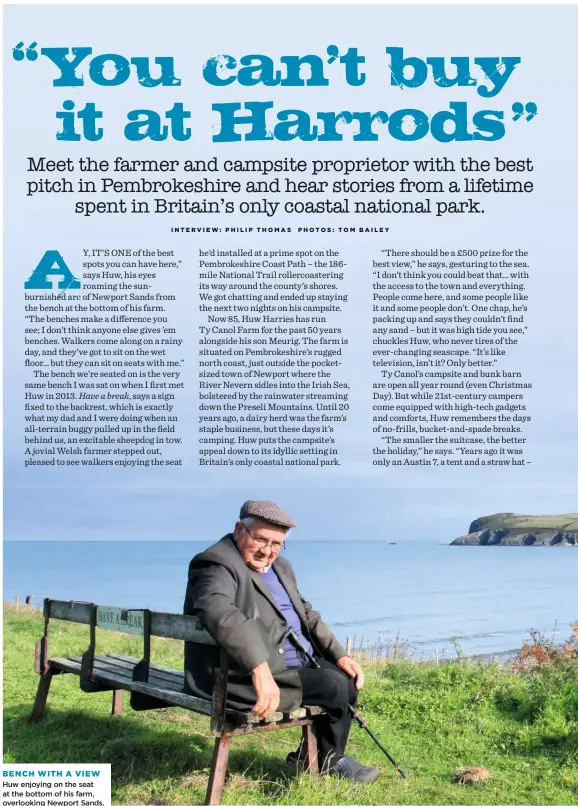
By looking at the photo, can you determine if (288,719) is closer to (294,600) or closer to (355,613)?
(294,600)

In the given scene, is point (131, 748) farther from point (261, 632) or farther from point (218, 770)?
point (261, 632)

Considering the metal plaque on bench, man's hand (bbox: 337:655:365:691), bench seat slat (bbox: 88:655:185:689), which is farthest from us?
the metal plaque on bench

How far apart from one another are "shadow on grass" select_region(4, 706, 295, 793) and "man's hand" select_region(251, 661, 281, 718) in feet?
2.46

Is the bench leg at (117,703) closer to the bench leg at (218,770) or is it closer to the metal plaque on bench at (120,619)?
the metal plaque on bench at (120,619)

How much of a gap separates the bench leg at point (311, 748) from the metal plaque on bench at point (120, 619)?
1.40m

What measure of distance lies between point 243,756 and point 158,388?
3277 mm

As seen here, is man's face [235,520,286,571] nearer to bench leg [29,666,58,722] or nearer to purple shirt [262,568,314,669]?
purple shirt [262,568,314,669]

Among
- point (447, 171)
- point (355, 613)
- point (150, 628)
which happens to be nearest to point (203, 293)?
point (447, 171)

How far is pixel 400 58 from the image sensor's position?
784 cm

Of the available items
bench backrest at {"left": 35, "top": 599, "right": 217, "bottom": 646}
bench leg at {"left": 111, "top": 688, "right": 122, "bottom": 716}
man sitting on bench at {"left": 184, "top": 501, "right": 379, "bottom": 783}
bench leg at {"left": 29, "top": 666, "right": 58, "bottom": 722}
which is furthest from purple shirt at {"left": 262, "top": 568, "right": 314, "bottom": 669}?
bench leg at {"left": 29, "top": 666, "right": 58, "bottom": 722}

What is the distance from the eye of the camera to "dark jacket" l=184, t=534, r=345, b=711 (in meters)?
4.79

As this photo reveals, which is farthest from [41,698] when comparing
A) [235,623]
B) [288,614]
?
[235,623]

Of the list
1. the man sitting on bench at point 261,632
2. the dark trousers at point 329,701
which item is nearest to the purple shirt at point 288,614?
the man sitting on bench at point 261,632

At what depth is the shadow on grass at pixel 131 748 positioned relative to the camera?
5.58 meters
